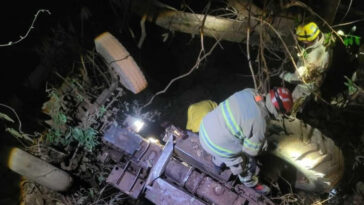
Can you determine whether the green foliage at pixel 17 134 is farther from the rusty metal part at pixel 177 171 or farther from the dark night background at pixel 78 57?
the rusty metal part at pixel 177 171

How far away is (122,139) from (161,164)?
0.80 meters

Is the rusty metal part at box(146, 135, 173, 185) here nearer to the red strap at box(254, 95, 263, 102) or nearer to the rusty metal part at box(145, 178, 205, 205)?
the rusty metal part at box(145, 178, 205, 205)

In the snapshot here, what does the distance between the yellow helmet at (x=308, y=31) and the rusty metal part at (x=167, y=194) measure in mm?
3153

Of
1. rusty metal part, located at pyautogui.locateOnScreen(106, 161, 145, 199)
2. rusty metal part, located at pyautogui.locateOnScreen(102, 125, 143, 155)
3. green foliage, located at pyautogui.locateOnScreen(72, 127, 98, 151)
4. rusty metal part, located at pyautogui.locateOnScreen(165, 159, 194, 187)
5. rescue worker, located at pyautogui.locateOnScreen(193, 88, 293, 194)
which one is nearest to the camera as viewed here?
rescue worker, located at pyautogui.locateOnScreen(193, 88, 293, 194)

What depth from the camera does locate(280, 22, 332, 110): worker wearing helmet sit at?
473 centimetres

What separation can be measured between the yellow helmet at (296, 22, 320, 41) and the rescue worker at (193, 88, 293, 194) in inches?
65.2

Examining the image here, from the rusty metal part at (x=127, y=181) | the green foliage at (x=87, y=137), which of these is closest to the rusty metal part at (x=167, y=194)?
the rusty metal part at (x=127, y=181)

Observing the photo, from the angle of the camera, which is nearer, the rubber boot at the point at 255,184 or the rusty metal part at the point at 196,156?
the rubber boot at the point at 255,184

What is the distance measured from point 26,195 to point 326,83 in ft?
19.9

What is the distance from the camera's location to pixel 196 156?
4633 mm

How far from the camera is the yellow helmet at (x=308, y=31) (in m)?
4.70

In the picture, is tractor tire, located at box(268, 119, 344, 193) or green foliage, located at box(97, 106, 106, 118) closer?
tractor tire, located at box(268, 119, 344, 193)

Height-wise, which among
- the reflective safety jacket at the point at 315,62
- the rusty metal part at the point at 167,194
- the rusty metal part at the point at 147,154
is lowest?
the rusty metal part at the point at 167,194

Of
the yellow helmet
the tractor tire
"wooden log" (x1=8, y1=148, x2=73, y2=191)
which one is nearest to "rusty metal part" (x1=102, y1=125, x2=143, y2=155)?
"wooden log" (x1=8, y1=148, x2=73, y2=191)
